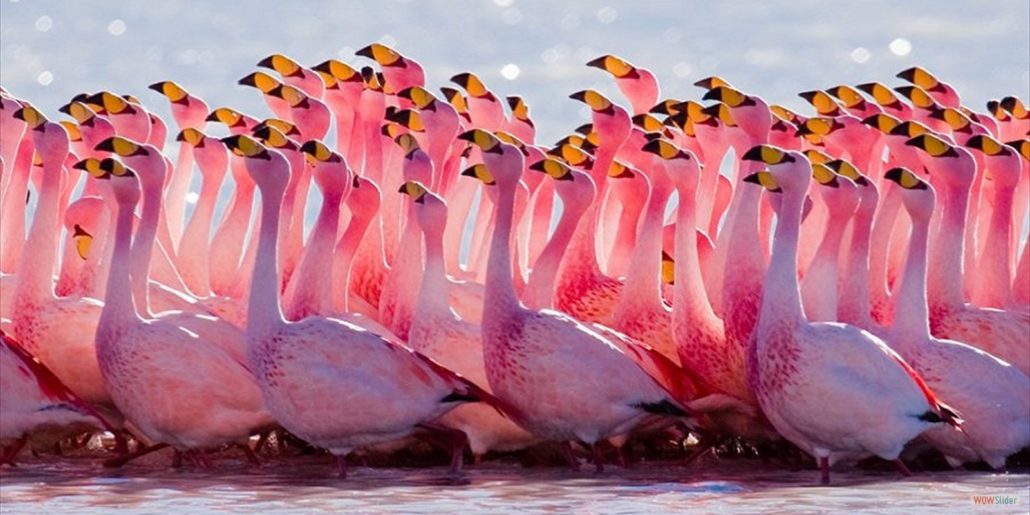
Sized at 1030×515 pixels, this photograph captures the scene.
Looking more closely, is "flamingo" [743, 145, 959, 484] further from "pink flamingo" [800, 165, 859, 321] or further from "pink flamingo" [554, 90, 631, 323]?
"pink flamingo" [554, 90, 631, 323]

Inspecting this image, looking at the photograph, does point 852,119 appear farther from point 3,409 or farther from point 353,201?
point 3,409

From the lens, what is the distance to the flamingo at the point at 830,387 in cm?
1270

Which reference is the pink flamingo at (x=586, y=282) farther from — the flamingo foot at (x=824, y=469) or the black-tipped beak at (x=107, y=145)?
the black-tipped beak at (x=107, y=145)


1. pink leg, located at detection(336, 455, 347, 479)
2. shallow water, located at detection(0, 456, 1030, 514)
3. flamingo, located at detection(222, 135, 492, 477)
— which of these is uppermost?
flamingo, located at detection(222, 135, 492, 477)

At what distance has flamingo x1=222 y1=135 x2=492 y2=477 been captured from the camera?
1291 centimetres

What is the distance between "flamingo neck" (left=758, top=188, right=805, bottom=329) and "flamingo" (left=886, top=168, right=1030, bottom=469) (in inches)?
23.5

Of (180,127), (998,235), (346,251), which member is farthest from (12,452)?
(998,235)

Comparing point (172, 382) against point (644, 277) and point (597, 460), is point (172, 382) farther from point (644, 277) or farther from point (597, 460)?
point (644, 277)

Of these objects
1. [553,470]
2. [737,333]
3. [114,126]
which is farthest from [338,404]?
[114,126]

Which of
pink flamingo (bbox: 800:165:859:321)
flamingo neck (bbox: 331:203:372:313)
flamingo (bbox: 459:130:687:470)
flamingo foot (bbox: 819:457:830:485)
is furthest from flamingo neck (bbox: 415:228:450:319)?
flamingo foot (bbox: 819:457:830:485)

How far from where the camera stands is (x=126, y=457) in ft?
45.3

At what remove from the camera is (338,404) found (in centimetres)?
1294

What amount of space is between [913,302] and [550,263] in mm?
2052

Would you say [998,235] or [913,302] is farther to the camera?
[998,235]
